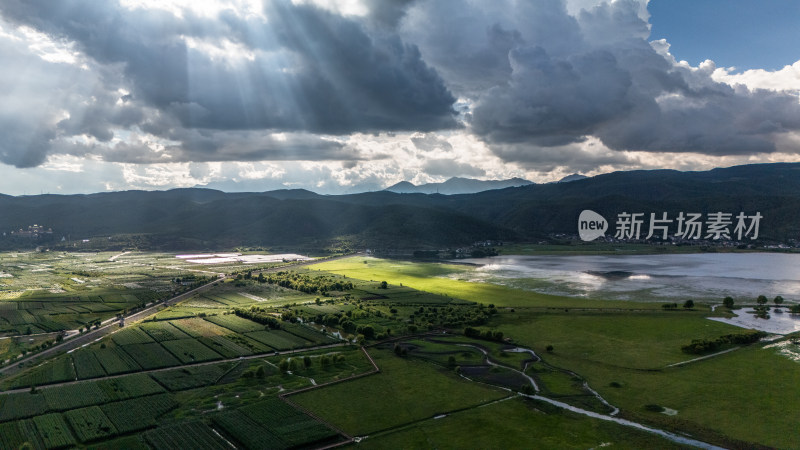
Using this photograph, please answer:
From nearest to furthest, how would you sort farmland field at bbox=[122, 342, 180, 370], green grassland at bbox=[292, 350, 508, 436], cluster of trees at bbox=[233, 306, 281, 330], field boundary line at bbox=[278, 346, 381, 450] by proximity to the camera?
field boundary line at bbox=[278, 346, 381, 450] < green grassland at bbox=[292, 350, 508, 436] < farmland field at bbox=[122, 342, 180, 370] < cluster of trees at bbox=[233, 306, 281, 330]

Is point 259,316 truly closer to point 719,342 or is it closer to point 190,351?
point 190,351

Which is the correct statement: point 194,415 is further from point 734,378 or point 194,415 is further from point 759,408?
point 734,378

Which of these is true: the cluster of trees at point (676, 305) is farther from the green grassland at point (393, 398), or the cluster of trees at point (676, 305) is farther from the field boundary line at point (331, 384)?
the field boundary line at point (331, 384)

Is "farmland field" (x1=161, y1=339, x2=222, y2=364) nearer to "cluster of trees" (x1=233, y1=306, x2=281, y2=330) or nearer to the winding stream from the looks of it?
"cluster of trees" (x1=233, y1=306, x2=281, y2=330)

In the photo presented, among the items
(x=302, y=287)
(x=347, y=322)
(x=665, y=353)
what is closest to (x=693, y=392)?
(x=665, y=353)

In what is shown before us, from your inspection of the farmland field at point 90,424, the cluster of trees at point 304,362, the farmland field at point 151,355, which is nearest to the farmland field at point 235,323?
the farmland field at point 151,355

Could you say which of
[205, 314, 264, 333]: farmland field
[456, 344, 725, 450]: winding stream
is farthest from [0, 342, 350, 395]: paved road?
[456, 344, 725, 450]: winding stream

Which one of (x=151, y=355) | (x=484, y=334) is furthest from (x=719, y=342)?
(x=151, y=355)
